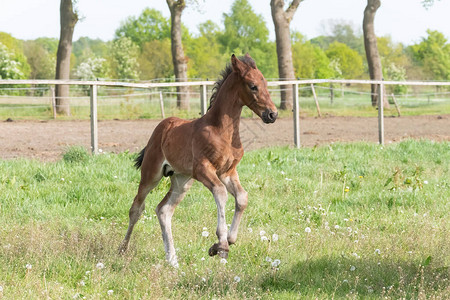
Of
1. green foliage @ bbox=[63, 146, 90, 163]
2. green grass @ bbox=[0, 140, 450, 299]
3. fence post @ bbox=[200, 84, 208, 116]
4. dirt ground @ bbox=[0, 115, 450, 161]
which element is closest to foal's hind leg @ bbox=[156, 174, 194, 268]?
green grass @ bbox=[0, 140, 450, 299]

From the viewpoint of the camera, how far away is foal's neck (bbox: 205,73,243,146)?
15.3 feet

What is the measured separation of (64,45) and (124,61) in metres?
42.0

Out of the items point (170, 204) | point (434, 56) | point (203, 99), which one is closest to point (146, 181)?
point (170, 204)

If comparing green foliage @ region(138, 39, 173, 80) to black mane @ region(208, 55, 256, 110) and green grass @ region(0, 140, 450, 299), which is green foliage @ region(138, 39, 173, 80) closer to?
green grass @ region(0, 140, 450, 299)

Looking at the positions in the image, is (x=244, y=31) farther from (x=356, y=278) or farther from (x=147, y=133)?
(x=356, y=278)

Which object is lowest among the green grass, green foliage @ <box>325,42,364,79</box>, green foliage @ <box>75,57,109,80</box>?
the green grass

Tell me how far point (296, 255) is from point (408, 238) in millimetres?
1206

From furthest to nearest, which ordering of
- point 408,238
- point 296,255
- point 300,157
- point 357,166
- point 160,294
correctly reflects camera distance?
point 300,157 → point 357,166 → point 408,238 → point 296,255 → point 160,294

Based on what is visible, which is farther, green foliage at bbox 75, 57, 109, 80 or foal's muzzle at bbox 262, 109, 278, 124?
green foliage at bbox 75, 57, 109, 80

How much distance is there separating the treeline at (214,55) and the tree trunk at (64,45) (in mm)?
14789

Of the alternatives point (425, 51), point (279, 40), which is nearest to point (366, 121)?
point (279, 40)

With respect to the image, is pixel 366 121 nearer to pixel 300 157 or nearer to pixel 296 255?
pixel 300 157

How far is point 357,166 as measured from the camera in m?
10.2

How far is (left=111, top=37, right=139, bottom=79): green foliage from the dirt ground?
1778 inches
